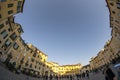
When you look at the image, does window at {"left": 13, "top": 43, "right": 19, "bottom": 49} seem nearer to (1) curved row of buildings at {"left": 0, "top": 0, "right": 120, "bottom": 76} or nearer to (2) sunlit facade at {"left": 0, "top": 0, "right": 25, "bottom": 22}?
(1) curved row of buildings at {"left": 0, "top": 0, "right": 120, "bottom": 76}

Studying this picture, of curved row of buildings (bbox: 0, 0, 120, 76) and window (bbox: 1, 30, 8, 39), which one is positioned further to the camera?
window (bbox: 1, 30, 8, 39)

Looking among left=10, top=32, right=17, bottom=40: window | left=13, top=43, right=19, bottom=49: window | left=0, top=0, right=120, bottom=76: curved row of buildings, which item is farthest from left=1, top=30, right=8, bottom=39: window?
left=13, top=43, right=19, bottom=49: window

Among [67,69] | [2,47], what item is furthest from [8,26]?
[67,69]

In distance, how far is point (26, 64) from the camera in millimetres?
73875

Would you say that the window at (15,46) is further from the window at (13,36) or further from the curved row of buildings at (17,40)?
the window at (13,36)

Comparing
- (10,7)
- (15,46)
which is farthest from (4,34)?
(10,7)

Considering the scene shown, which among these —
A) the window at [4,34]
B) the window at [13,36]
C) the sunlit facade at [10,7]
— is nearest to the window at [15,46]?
the window at [13,36]

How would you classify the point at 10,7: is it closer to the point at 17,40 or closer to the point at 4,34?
the point at 4,34

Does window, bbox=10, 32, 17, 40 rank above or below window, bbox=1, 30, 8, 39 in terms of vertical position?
above

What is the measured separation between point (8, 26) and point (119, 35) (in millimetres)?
30373

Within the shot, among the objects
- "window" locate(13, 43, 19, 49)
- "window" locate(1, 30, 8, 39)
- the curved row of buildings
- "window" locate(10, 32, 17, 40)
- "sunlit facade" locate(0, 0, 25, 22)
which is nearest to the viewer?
"sunlit facade" locate(0, 0, 25, 22)

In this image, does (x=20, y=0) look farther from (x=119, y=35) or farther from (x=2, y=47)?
(x=119, y=35)

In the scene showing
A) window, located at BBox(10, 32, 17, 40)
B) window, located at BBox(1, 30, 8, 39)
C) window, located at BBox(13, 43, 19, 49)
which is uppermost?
window, located at BBox(10, 32, 17, 40)

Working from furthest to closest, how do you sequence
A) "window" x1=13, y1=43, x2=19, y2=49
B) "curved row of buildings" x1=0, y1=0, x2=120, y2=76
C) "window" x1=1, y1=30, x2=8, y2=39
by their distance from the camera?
"window" x1=13, y1=43, x2=19, y2=49 < "window" x1=1, y1=30, x2=8, y2=39 < "curved row of buildings" x1=0, y1=0, x2=120, y2=76
